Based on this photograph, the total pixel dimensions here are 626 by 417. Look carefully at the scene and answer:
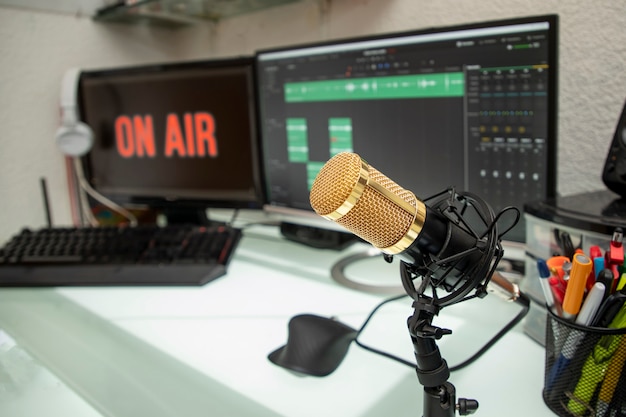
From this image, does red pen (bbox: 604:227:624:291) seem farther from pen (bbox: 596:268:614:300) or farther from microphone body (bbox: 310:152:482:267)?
microphone body (bbox: 310:152:482:267)

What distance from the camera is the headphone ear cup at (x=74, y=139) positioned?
3.43 ft

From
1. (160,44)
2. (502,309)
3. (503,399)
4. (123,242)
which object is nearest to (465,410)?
(503,399)

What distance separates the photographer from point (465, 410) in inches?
14.2

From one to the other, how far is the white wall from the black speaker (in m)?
0.16

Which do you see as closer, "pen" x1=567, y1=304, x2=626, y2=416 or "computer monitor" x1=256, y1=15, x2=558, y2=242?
"pen" x1=567, y1=304, x2=626, y2=416

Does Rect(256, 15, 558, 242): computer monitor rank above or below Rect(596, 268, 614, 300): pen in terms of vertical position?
above

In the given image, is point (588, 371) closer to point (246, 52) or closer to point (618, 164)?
point (618, 164)

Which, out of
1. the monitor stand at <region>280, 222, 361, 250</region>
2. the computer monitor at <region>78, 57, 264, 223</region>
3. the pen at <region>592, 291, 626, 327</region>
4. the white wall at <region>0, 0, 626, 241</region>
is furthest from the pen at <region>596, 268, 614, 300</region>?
the computer monitor at <region>78, 57, 264, 223</region>

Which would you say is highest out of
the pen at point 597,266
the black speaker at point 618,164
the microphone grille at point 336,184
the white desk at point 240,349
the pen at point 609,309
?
the microphone grille at point 336,184

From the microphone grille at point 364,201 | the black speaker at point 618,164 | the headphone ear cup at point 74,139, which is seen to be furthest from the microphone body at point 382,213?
the headphone ear cup at point 74,139

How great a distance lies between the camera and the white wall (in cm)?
70

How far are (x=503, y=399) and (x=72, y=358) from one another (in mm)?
479

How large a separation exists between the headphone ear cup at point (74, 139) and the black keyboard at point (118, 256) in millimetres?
204

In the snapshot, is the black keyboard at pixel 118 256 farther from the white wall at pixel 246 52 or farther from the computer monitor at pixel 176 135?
the white wall at pixel 246 52
